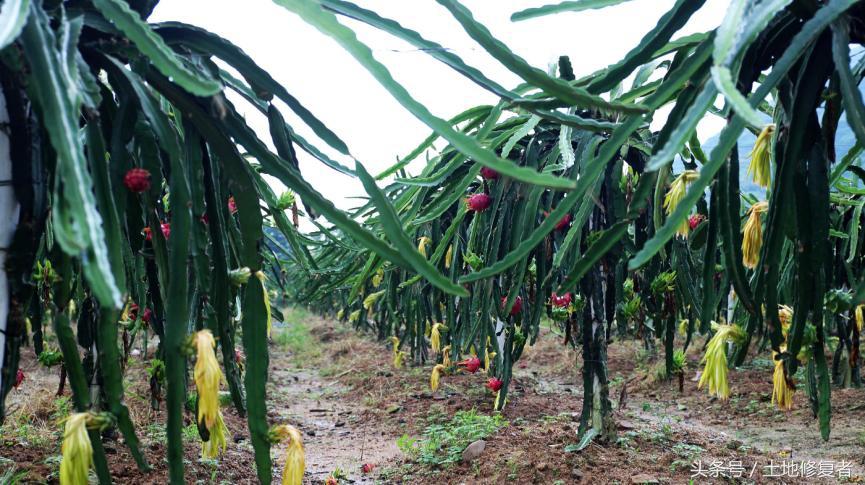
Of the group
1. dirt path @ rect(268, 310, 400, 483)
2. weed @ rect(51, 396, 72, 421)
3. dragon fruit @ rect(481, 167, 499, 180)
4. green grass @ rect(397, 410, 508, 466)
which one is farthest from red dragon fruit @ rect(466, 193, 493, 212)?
weed @ rect(51, 396, 72, 421)

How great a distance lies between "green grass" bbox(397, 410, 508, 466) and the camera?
121 inches

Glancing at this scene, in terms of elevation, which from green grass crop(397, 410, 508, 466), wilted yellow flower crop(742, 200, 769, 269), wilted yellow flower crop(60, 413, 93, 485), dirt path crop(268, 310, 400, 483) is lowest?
dirt path crop(268, 310, 400, 483)

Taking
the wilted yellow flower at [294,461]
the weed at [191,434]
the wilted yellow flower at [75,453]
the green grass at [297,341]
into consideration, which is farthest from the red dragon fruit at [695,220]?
the green grass at [297,341]

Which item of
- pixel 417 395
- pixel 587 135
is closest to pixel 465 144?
pixel 587 135

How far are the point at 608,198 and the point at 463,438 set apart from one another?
1553 mm

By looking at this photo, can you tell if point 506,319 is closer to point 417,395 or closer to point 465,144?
point 465,144

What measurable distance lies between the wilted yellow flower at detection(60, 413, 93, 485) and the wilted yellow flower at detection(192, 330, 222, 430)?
17 cm

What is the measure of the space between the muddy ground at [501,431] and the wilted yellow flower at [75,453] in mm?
1459

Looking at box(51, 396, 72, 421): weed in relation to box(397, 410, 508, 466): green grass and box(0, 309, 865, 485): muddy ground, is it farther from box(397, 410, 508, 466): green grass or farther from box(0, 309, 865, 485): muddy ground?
box(397, 410, 508, 466): green grass

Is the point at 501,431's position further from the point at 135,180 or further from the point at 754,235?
the point at 135,180

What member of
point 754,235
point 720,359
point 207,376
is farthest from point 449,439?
point 207,376

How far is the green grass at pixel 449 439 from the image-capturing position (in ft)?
10.1

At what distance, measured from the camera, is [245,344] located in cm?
127

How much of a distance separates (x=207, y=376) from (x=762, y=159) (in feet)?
4.00
